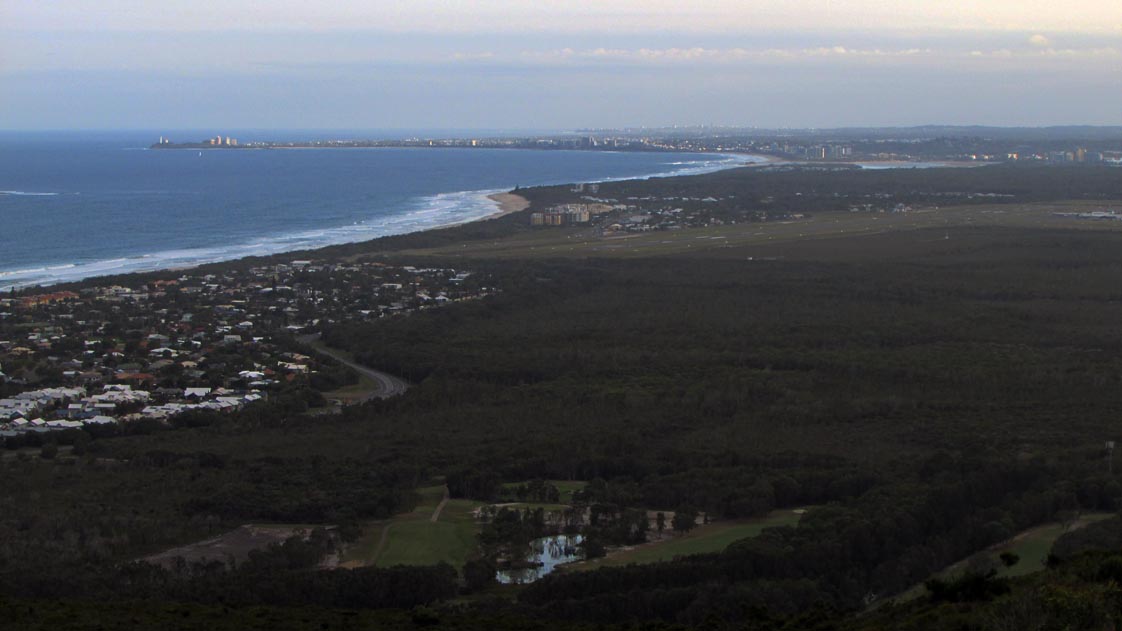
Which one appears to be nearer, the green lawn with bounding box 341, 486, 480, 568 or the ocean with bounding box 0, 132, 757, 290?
the green lawn with bounding box 341, 486, 480, 568

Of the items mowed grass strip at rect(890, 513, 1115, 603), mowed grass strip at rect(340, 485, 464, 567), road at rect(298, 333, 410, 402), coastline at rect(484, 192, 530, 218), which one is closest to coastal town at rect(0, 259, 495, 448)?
road at rect(298, 333, 410, 402)

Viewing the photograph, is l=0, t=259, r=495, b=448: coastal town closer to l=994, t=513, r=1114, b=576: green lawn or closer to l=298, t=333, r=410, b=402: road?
l=298, t=333, r=410, b=402: road

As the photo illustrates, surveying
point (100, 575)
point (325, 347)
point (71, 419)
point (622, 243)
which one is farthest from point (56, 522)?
point (622, 243)

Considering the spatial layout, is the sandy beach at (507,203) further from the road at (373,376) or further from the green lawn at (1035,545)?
the green lawn at (1035,545)

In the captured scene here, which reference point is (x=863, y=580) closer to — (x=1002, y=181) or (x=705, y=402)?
(x=705, y=402)

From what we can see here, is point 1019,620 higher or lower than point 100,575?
higher

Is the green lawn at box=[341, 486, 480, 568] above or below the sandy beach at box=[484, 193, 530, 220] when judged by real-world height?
below

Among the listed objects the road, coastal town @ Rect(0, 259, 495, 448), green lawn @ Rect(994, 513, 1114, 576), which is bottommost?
the road

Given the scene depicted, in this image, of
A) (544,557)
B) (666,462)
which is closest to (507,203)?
(666,462)
